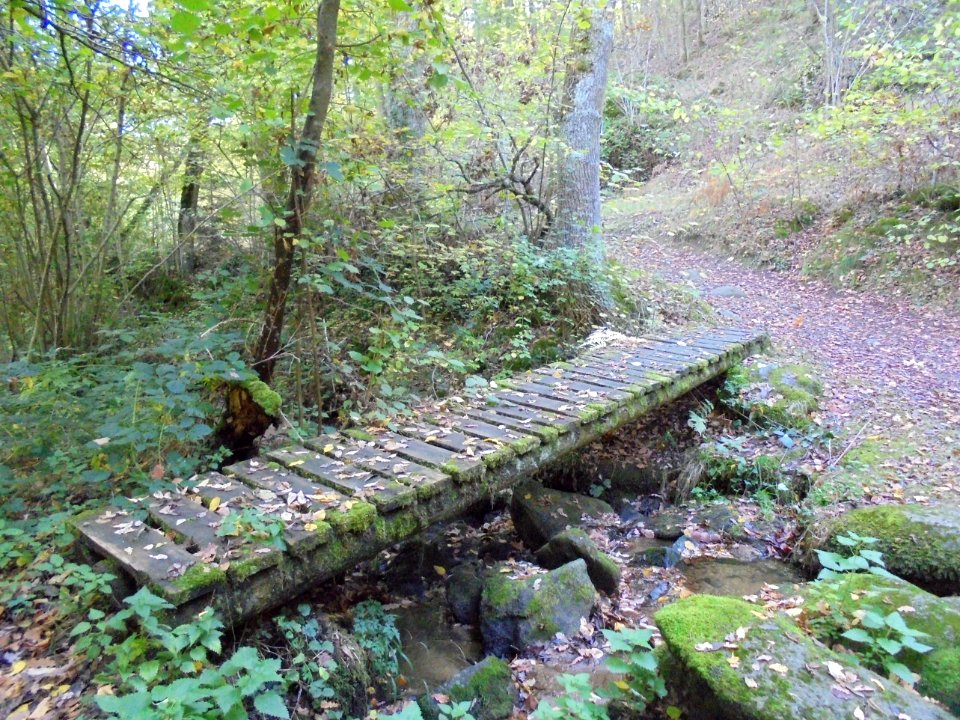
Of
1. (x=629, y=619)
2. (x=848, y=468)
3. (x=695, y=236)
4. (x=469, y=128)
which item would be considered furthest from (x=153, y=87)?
(x=695, y=236)

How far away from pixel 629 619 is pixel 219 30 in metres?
4.50

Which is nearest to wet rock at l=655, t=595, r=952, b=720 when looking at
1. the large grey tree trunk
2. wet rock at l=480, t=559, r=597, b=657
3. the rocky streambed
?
the rocky streambed

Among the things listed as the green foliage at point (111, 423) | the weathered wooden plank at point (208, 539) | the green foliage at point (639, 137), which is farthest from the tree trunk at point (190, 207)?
the green foliage at point (639, 137)

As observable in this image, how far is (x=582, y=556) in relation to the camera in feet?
14.1

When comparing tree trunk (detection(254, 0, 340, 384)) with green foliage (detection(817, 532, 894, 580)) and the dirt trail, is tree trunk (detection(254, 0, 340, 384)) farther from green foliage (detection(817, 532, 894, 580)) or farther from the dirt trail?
the dirt trail

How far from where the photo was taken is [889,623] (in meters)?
2.87

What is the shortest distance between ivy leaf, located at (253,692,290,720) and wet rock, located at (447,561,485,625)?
208 cm

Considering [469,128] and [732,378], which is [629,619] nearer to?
[732,378]

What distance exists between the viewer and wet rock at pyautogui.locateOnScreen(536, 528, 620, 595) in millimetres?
4219

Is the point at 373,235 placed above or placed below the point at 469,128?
below

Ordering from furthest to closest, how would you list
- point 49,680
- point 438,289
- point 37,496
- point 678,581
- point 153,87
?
point 438,289
point 153,87
point 678,581
point 37,496
point 49,680

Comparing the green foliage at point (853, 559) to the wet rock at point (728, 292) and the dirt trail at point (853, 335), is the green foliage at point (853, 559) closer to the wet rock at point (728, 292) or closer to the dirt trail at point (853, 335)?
the dirt trail at point (853, 335)

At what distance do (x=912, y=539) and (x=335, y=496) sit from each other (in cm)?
376

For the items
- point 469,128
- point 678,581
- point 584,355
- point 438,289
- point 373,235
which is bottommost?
point 678,581
